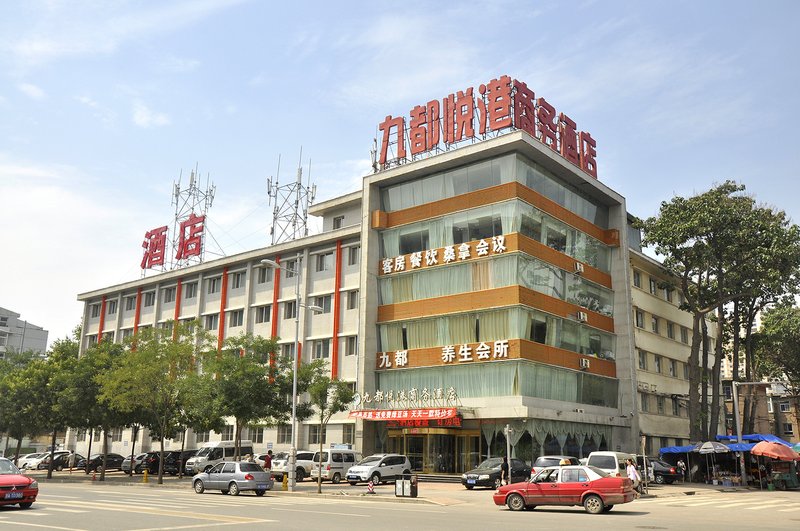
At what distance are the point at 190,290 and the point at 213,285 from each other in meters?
3.10

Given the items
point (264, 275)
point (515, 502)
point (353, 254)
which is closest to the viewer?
point (515, 502)

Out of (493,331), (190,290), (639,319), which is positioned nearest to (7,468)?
(493,331)

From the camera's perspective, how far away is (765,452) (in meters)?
39.2

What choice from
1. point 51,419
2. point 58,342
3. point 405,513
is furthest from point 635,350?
point 58,342

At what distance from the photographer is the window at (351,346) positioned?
4978 cm

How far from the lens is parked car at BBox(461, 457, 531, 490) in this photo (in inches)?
1419

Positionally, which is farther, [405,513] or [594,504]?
[594,504]

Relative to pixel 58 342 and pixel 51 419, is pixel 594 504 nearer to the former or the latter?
pixel 51 419

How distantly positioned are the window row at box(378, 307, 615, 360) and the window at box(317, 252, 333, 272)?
704cm

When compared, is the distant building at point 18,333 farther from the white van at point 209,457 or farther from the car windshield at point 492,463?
the car windshield at point 492,463

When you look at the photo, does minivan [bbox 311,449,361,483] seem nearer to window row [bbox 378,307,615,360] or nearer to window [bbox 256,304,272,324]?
window row [bbox 378,307,615,360]

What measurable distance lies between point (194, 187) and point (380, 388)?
27332 millimetres

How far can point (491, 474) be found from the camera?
35969 mm

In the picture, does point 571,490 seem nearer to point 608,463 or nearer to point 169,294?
point 608,463
